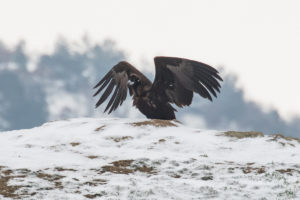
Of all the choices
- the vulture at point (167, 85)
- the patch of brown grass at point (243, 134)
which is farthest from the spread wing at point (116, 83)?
the patch of brown grass at point (243, 134)

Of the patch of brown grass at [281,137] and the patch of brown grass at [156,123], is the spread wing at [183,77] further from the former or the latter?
the patch of brown grass at [281,137]

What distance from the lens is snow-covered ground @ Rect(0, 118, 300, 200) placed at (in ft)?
27.6

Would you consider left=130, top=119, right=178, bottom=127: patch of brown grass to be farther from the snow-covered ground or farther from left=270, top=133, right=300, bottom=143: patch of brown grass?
left=270, top=133, right=300, bottom=143: patch of brown grass

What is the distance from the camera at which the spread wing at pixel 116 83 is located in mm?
15633

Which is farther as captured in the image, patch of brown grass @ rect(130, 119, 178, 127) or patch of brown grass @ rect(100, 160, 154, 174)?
patch of brown grass @ rect(130, 119, 178, 127)

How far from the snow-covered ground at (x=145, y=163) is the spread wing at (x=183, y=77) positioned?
3.68 ft

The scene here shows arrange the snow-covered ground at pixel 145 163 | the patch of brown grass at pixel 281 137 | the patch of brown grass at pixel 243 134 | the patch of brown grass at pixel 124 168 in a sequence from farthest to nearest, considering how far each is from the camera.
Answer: the patch of brown grass at pixel 243 134 < the patch of brown grass at pixel 281 137 < the patch of brown grass at pixel 124 168 < the snow-covered ground at pixel 145 163

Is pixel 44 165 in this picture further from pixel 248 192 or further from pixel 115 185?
pixel 248 192

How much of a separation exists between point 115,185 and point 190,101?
6732 mm

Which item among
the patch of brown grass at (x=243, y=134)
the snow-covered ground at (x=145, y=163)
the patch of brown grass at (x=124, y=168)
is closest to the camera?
the snow-covered ground at (x=145, y=163)

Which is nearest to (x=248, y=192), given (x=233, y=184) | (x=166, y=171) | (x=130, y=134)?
(x=233, y=184)

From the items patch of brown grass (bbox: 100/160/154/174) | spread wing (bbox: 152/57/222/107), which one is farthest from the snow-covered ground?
spread wing (bbox: 152/57/222/107)

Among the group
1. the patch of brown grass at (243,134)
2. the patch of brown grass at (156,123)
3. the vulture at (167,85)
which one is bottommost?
the patch of brown grass at (243,134)

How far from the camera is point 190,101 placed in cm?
1496
